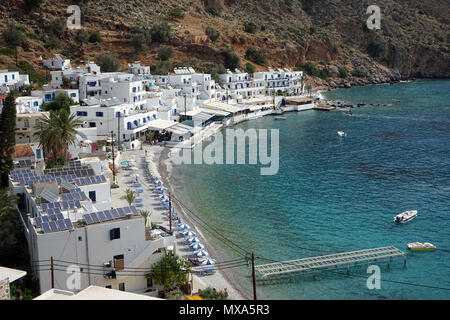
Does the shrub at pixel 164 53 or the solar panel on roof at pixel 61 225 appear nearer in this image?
the solar panel on roof at pixel 61 225

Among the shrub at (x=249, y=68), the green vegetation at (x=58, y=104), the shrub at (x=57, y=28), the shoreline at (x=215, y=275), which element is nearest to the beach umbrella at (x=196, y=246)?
the shoreline at (x=215, y=275)

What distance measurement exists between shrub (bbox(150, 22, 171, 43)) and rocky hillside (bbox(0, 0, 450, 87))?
2.25ft

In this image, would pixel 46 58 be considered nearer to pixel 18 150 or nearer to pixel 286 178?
pixel 18 150

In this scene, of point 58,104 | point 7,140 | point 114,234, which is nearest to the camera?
point 114,234

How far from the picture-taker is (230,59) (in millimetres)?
117250

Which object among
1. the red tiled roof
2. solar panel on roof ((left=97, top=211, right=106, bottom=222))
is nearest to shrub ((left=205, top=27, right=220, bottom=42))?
the red tiled roof

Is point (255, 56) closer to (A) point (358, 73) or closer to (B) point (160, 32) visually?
(B) point (160, 32)

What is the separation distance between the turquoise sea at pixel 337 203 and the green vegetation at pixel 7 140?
599 inches

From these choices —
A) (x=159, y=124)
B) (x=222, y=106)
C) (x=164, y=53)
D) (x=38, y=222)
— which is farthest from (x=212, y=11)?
(x=38, y=222)

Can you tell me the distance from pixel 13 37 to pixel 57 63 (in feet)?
37.4

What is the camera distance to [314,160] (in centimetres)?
6103

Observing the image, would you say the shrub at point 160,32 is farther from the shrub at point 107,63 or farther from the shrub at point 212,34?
the shrub at point 107,63

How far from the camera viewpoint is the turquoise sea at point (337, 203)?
30688 mm
